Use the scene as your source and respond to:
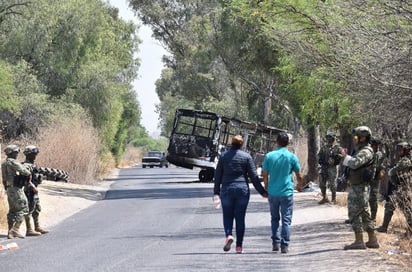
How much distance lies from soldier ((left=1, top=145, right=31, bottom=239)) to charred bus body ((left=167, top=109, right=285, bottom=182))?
23.6 m

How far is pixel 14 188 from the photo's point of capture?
17250 mm

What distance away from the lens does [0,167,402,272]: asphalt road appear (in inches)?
502

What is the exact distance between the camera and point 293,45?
18.8 meters

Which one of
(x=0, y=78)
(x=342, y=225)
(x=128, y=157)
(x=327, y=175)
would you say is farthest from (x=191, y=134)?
(x=128, y=157)

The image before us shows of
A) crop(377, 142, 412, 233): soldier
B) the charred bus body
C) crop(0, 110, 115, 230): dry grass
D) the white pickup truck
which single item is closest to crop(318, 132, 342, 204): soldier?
crop(377, 142, 412, 233): soldier

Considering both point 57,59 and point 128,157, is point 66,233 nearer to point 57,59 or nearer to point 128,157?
point 57,59

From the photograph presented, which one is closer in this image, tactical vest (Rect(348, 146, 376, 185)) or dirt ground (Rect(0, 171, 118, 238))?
tactical vest (Rect(348, 146, 376, 185))

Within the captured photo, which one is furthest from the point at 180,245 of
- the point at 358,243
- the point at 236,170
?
the point at 358,243

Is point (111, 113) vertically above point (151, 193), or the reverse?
point (111, 113)

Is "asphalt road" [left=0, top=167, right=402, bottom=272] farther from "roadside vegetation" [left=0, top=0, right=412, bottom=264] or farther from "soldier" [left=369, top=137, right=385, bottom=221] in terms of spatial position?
"roadside vegetation" [left=0, top=0, right=412, bottom=264]

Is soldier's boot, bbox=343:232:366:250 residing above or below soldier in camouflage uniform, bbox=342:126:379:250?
below

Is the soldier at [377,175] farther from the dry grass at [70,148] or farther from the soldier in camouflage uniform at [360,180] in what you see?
the dry grass at [70,148]

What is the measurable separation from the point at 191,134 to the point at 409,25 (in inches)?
1107

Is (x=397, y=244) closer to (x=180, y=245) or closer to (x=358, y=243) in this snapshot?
(x=358, y=243)
